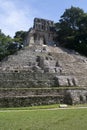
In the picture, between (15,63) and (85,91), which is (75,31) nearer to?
(15,63)

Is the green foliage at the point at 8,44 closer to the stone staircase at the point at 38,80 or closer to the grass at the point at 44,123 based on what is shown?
the stone staircase at the point at 38,80

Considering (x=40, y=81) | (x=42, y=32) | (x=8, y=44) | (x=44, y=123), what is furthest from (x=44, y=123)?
(x=42, y=32)

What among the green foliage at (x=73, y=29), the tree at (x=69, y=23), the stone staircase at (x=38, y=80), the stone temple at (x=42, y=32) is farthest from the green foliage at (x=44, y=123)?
the tree at (x=69, y=23)

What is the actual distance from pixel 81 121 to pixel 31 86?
58.2 feet

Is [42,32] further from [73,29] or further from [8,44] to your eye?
[8,44]

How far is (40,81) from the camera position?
113 feet

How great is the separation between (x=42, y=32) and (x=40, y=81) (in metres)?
41.9

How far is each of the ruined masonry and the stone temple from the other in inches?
637

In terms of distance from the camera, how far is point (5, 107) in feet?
89.8

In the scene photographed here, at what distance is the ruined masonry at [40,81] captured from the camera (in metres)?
28.8

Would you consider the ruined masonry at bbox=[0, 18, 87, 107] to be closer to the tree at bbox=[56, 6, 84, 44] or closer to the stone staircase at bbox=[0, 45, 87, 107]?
the stone staircase at bbox=[0, 45, 87, 107]

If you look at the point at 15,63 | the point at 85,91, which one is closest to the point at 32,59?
the point at 15,63

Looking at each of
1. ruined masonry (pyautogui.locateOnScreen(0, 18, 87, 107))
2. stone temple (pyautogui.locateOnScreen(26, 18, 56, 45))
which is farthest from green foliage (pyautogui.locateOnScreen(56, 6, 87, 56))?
ruined masonry (pyautogui.locateOnScreen(0, 18, 87, 107))

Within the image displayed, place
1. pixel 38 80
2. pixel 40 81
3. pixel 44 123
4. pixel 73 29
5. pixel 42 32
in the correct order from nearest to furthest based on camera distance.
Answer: pixel 44 123
pixel 40 81
pixel 38 80
pixel 73 29
pixel 42 32
